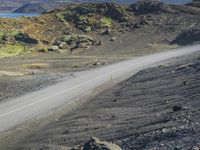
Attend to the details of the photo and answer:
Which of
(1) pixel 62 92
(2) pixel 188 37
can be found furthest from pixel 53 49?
(1) pixel 62 92

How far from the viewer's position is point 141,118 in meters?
25.6

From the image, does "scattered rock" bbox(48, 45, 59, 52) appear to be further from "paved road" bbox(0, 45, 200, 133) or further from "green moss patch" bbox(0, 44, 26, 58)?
"paved road" bbox(0, 45, 200, 133)

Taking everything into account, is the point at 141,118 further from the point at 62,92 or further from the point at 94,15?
the point at 94,15

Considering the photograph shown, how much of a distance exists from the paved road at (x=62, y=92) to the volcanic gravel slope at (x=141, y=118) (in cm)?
235

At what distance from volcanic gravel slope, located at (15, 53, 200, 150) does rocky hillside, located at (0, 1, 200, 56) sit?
40.2 m

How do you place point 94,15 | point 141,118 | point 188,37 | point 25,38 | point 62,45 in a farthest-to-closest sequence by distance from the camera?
1. point 94,15
2. point 188,37
3. point 25,38
4. point 62,45
5. point 141,118

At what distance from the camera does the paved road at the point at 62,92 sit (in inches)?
1245

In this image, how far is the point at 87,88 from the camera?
43.4 metres

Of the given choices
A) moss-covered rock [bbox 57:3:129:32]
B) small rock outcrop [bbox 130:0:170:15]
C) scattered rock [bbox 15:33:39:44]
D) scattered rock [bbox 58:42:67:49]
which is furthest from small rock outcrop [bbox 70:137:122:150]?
small rock outcrop [bbox 130:0:170:15]

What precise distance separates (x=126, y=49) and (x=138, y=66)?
18952 millimetres

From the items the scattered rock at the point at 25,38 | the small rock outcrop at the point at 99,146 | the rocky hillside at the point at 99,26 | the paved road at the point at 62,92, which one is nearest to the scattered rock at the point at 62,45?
the rocky hillside at the point at 99,26

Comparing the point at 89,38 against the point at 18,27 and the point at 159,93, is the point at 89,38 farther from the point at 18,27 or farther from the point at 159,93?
the point at 159,93

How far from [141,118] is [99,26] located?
210 ft

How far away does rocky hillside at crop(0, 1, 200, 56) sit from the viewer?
80.1 m
